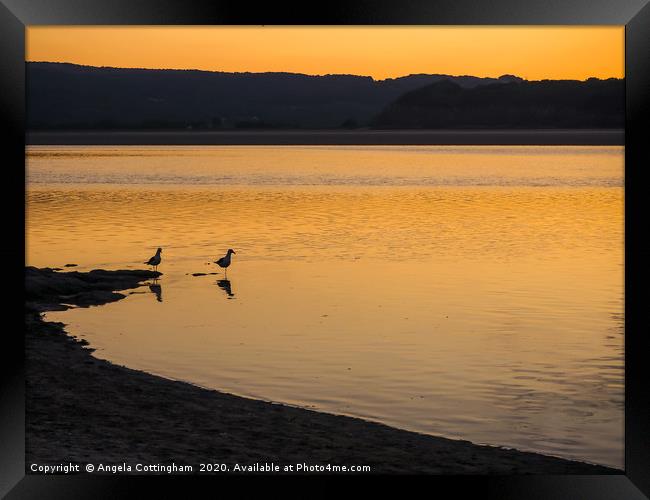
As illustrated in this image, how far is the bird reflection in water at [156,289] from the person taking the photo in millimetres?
22914

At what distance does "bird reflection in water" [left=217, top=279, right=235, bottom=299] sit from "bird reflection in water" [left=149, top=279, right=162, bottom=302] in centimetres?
150

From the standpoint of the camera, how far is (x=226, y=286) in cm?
2561

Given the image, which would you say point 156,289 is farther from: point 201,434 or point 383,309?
point 201,434

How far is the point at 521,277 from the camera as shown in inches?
1126

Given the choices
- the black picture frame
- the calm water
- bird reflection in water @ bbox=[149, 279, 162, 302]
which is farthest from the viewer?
bird reflection in water @ bbox=[149, 279, 162, 302]

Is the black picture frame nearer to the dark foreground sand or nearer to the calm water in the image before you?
the dark foreground sand

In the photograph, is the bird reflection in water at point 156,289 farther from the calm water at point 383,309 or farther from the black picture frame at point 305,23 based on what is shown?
the black picture frame at point 305,23

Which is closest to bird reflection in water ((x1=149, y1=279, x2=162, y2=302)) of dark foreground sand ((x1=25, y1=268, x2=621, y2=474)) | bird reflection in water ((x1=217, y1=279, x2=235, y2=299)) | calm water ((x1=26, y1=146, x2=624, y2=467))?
calm water ((x1=26, y1=146, x2=624, y2=467))

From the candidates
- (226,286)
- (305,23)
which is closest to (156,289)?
(226,286)

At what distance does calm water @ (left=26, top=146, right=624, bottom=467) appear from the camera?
14.0 metres

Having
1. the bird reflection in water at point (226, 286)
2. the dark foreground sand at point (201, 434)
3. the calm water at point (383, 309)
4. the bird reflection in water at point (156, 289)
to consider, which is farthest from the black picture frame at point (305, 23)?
the bird reflection in water at point (226, 286)

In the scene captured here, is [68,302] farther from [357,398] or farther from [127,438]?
[127,438]

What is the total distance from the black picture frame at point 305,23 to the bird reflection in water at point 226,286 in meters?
17.5

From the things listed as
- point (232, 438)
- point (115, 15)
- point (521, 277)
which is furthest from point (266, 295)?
point (115, 15)
